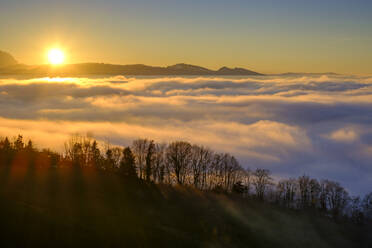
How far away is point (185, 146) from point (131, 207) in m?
56.4

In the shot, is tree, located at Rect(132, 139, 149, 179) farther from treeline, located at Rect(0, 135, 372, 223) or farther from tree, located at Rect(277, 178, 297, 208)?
tree, located at Rect(277, 178, 297, 208)

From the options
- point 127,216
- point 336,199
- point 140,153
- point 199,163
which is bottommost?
point 336,199

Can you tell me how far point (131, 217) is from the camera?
1713 inches

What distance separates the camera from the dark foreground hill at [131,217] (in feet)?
107

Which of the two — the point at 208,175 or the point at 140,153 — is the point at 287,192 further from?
the point at 140,153

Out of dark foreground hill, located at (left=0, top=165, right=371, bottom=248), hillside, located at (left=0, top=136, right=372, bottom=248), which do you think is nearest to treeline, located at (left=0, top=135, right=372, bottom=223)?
hillside, located at (left=0, top=136, right=372, bottom=248)

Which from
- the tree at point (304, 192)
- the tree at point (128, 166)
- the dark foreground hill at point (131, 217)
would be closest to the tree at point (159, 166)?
the dark foreground hill at point (131, 217)

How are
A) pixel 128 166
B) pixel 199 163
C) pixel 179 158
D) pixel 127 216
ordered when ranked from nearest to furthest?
pixel 127 216
pixel 128 166
pixel 179 158
pixel 199 163

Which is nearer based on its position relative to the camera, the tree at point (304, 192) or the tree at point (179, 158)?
the tree at point (179, 158)

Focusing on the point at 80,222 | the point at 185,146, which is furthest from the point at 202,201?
the point at 185,146

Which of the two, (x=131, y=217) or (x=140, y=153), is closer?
(x=131, y=217)

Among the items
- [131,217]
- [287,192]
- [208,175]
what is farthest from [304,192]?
[131,217]

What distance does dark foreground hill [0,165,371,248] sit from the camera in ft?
107

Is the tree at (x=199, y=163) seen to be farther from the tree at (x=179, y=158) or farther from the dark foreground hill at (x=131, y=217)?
the dark foreground hill at (x=131, y=217)
